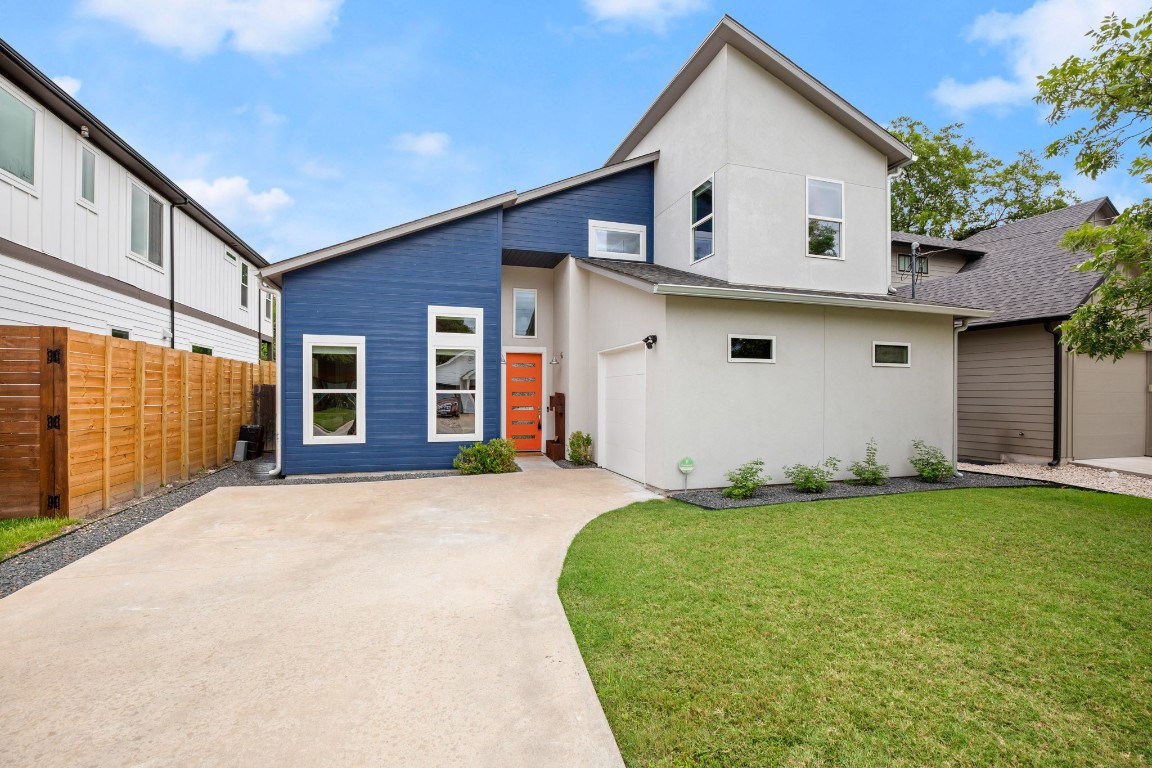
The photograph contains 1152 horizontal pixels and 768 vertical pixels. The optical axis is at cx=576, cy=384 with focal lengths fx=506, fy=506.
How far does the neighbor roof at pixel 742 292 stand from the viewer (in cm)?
718

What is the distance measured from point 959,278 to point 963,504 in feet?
34.6

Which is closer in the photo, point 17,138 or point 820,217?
point 17,138

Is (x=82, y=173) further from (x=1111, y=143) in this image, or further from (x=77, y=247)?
(x=1111, y=143)

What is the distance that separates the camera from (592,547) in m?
4.88

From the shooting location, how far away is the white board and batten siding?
739 centimetres

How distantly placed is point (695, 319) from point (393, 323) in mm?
5419

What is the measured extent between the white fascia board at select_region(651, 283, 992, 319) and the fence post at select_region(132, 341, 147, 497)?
702 centimetres

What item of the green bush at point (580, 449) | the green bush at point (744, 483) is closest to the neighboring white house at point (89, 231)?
the green bush at point (580, 449)

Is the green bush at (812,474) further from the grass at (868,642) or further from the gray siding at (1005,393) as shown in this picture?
the gray siding at (1005,393)

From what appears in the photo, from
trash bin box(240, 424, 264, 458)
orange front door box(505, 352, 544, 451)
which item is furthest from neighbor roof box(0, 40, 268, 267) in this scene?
orange front door box(505, 352, 544, 451)

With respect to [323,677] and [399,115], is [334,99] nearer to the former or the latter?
[399,115]

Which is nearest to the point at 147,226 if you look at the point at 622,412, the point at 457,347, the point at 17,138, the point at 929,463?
the point at 17,138

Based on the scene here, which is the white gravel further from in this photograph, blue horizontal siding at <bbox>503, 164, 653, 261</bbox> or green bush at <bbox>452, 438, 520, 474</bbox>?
green bush at <bbox>452, 438, 520, 474</bbox>

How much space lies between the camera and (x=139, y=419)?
6.84 meters
